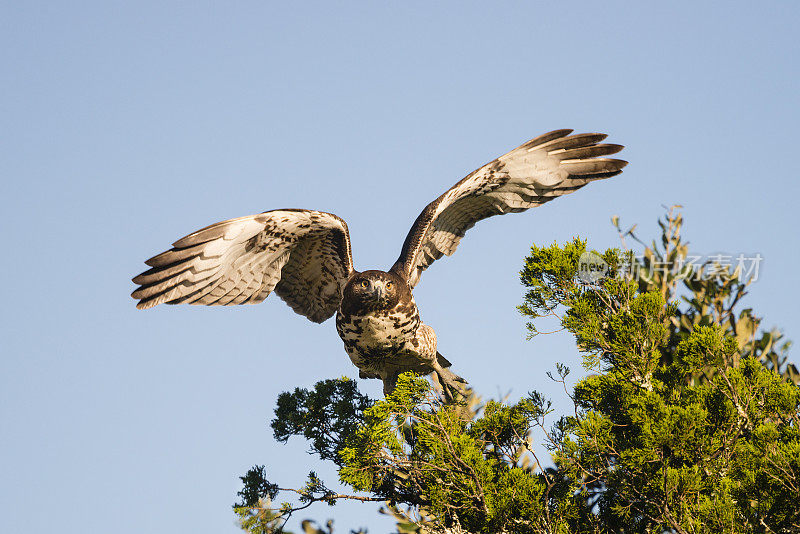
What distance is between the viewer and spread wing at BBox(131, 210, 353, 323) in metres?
6.59

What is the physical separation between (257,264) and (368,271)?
3.55ft

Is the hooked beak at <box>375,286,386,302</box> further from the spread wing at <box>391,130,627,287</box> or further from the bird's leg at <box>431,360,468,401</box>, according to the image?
the bird's leg at <box>431,360,468,401</box>

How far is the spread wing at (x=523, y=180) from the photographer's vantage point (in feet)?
26.1

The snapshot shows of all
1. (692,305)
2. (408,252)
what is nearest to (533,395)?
(692,305)

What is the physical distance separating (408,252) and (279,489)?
111 inches

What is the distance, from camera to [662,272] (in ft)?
22.7

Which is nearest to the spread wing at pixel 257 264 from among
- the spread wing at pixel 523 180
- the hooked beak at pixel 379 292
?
the hooked beak at pixel 379 292

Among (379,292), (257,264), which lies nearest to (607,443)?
(379,292)

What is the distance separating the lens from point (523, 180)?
323 inches

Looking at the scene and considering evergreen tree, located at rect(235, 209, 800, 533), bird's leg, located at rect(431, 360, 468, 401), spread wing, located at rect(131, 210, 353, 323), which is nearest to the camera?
evergreen tree, located at rect(235, 209, 800, 533)

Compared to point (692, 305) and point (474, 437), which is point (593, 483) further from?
point (692, 305)

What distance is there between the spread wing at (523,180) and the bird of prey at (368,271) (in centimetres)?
1

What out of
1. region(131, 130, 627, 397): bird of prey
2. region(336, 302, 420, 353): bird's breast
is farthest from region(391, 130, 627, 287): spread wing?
region(336, 302, 420, 353): bird's breast

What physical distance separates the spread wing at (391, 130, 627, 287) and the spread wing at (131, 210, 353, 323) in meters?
0.80
